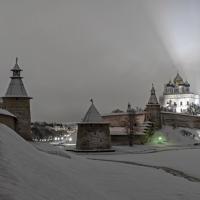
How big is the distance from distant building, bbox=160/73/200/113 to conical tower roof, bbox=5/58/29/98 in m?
69.6

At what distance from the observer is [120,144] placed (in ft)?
134

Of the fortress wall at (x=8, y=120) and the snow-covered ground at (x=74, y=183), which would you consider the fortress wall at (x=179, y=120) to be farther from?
the snow-covered ground at (x=74, y=183)

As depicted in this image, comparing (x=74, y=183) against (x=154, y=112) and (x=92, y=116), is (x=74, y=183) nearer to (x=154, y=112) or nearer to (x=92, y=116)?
(x=92, y=116)

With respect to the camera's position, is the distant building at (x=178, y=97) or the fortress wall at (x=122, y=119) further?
the distant building at (x=178, y=97)

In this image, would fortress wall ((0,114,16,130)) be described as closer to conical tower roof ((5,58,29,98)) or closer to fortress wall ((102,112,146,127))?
conical tower roof ((5,58,29,98))

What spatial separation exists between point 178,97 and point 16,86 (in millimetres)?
73040

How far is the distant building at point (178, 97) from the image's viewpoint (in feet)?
316

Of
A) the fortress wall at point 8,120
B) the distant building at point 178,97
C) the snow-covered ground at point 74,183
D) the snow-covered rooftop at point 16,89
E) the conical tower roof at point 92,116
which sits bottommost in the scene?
the snow-covered ground at point 74,183

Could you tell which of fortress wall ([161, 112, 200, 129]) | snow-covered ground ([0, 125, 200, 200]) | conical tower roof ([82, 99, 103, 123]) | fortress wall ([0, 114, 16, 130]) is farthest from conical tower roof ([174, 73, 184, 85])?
snow-covered ground ([0, 125, 200, 200])

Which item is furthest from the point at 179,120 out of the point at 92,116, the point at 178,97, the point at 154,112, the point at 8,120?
the point at 8,120

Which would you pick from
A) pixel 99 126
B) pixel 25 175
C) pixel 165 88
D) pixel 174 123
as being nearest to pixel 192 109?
pixel 165 88

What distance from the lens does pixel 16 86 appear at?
91.8 feet

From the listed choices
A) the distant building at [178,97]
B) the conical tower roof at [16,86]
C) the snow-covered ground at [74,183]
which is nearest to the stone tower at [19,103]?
the conical tower roof at [16,86]

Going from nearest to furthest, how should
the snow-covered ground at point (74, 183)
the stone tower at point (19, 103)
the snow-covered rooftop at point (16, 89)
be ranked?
the snow-covered ground at point (74, 183), the stone tower at point (19, 103), the snow-covered rooftop at point (16, 89)
